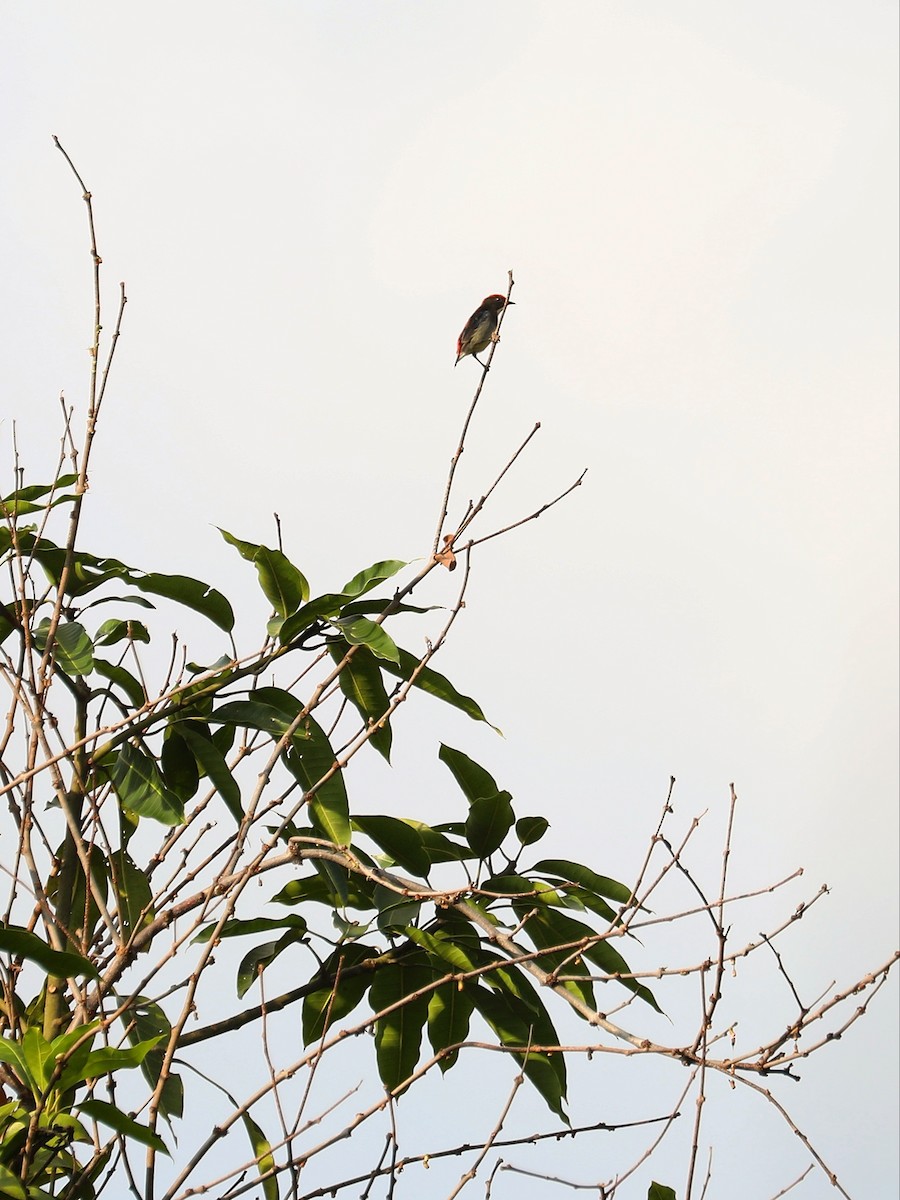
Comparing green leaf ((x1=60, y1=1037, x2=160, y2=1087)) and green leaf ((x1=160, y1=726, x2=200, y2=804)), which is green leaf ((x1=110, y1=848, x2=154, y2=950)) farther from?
green leaf ((x1=60, y1=1037, x2=160, y2=1087))

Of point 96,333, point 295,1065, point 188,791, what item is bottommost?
point 295,1065

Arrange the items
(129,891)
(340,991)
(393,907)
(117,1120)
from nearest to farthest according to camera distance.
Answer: (117,1120)
(393,907)
(129,891)
(340,991)

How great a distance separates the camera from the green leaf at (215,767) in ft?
6.50

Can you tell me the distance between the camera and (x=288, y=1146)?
1.67 meters

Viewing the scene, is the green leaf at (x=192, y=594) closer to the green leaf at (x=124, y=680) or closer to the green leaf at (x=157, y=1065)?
the green leaf at (x=124, y=680)

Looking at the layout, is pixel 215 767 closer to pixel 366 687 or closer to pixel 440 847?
pixel 366 687

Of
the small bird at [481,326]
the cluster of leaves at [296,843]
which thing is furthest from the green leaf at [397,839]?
the small bird at [481,326]

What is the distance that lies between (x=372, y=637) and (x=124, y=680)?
1.48 ft

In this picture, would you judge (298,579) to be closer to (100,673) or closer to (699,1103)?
(100,673)

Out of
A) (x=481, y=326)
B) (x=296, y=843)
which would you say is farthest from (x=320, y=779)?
(x=481, y=326)

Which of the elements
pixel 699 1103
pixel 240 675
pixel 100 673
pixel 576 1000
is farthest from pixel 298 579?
pixel 699 1103

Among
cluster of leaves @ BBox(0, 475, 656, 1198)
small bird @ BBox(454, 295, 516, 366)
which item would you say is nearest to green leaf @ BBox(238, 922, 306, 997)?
cluster of leaves @ BBox(0, 475, 656, 1198)

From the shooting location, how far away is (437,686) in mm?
2051

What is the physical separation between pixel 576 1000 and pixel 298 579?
0.81 m
